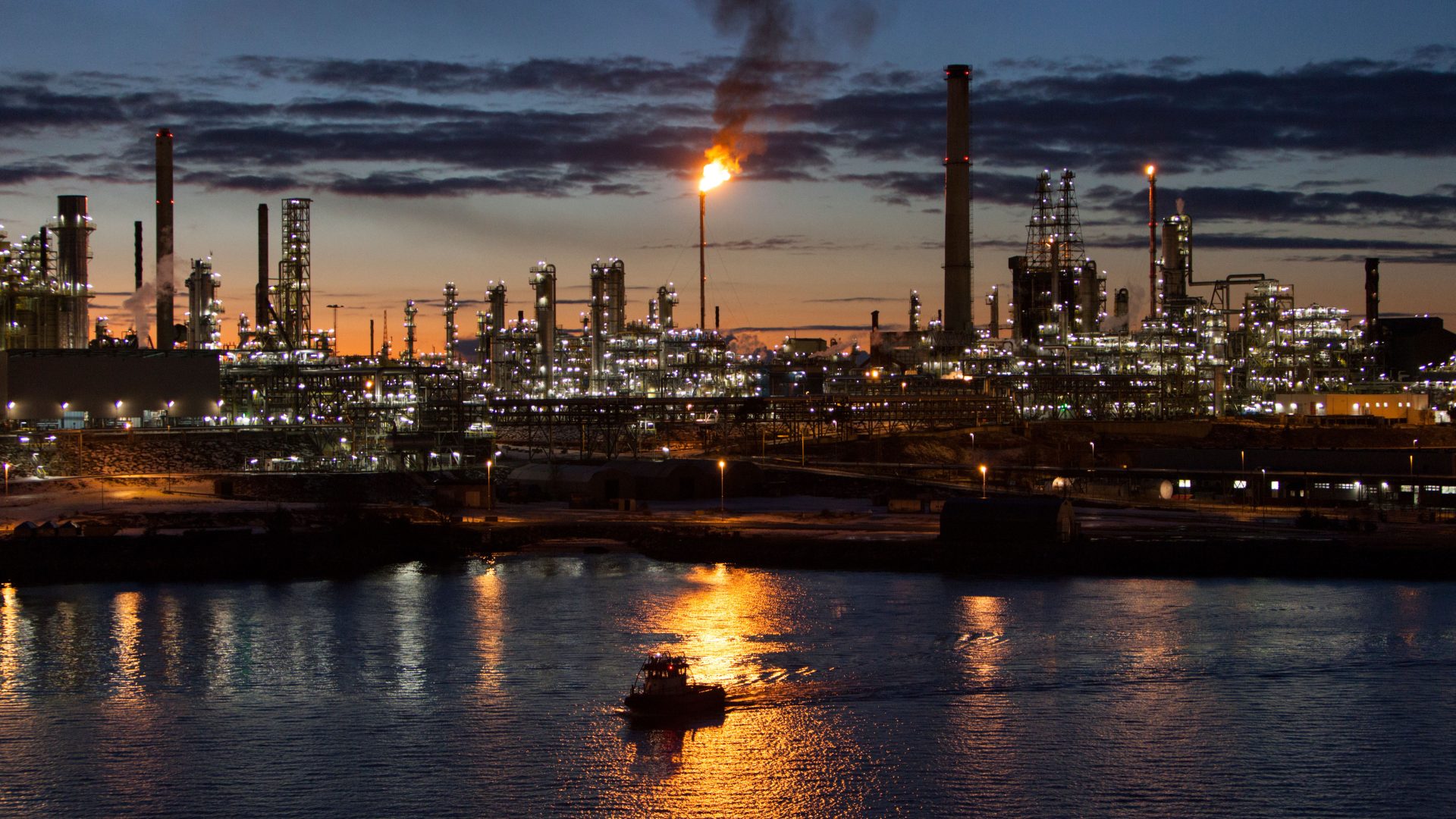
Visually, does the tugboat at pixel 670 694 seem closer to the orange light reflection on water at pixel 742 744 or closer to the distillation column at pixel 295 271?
the orange light reflection on water at pixel 742 744

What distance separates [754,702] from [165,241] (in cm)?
4121

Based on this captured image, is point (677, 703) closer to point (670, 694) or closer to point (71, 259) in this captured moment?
point (670, 694)

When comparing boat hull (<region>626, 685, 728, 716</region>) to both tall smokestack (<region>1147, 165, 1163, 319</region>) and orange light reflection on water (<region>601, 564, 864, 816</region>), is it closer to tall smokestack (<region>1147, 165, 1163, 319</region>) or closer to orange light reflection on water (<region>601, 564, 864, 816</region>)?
orange light reflection on water (<region>601, 564, 864, 816</region>)

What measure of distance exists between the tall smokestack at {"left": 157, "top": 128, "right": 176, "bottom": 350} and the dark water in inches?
1106

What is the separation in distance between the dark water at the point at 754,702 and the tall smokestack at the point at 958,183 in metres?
37.6

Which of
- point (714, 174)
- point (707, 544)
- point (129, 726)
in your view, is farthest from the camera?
point (714, 174)

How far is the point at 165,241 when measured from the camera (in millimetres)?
52000

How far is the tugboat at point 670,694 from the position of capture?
17859 mm

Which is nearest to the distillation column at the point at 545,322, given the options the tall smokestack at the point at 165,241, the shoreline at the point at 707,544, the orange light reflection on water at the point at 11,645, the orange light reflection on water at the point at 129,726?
the tall smokestack at the point at 165,241

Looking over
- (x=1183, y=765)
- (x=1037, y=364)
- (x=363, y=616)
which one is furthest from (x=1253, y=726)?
(x=1037, y=364)

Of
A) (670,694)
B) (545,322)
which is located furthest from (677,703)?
(545,322)

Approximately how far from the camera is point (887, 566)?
97.2ft

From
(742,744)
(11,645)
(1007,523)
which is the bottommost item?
(742,744)

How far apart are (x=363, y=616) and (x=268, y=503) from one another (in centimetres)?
1359
